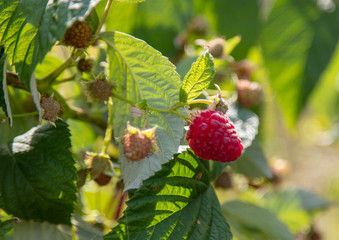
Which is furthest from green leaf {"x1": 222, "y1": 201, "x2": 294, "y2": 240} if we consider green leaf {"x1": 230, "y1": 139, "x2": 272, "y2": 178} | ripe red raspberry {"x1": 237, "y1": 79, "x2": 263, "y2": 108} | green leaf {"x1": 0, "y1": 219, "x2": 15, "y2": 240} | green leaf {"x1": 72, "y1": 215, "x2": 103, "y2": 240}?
green leaf {"x1": 0, "y1": 219, "x2": 15, "y2": 240}

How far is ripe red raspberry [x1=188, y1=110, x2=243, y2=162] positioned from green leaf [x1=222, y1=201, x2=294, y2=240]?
0.32 meters

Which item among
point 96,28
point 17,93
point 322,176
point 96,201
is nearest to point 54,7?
point 96,28

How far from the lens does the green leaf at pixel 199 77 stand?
48cm

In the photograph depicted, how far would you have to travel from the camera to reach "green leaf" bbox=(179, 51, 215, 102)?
1.57 ft

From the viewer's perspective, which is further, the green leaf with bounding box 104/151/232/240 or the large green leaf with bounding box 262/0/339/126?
the large green leaf with bounding box 262/0/339/126

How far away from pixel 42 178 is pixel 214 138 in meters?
0.20

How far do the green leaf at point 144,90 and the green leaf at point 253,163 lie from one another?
0.30 metres

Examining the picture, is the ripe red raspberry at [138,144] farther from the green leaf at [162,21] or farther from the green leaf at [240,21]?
the green leaf at [240,21]

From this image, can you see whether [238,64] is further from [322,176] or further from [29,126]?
[322,176]

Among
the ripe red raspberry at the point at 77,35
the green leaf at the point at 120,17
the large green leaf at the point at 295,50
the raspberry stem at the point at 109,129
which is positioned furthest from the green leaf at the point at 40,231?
the large green leaf at the point at 295,50

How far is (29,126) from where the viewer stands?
0.60 meters

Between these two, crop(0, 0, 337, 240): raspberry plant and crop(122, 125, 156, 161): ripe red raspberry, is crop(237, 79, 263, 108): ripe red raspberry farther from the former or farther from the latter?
crop(122, 125, 156, 161): ripe red raspberry

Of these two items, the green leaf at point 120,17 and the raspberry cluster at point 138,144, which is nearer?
the raspberry cluster at point 138,144

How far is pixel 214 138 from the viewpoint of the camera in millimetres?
469
